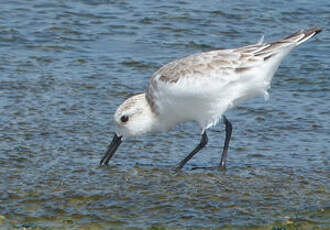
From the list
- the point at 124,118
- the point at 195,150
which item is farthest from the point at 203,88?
the point at 124,118

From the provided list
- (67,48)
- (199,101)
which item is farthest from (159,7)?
(199,101)

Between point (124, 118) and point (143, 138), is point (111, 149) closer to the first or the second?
point (124, 118)

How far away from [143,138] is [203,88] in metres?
1.46

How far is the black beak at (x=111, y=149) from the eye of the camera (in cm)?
863

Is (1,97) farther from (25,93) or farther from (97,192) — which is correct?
(97,192)

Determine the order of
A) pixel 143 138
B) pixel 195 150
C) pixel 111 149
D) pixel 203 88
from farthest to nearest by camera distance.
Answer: pixel 143 138
pixel 195 150
pixel 111 149
pixel 203 88

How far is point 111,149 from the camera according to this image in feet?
28.7

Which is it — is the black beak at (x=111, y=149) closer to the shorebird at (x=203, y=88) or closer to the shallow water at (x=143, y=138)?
the shorebird at (x=203, y=88)

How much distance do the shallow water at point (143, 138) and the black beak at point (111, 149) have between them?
4.8 inches

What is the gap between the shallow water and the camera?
24.0ft

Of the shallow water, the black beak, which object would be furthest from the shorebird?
the shallow water

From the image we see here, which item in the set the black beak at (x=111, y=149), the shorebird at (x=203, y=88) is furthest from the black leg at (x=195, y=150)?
the black beak at (x=111, y=149)

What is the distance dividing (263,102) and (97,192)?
366cm

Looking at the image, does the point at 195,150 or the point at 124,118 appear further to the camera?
the point at 195,150
